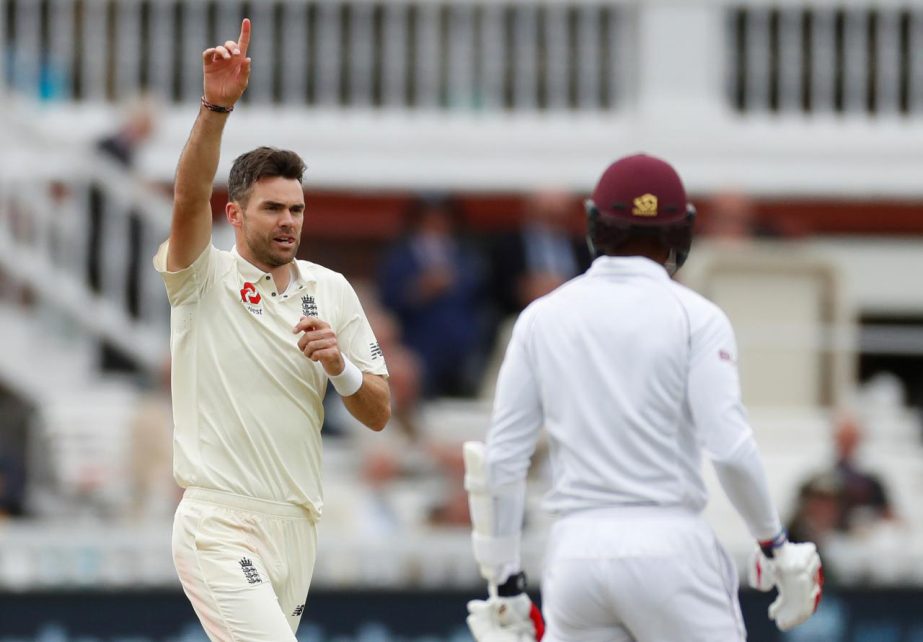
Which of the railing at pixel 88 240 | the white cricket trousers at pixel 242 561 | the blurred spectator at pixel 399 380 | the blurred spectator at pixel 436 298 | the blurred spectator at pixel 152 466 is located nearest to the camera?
the white cricket trousers at pixel 242 561

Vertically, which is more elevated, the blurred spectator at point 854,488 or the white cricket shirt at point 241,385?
the white cricket shirt at point 241,385

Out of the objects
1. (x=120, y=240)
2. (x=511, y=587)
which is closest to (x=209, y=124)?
(x=511, y=587)

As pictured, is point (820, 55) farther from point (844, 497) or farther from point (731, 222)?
point (844, 497)

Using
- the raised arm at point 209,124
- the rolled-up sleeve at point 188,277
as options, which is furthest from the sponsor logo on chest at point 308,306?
the raised arm at point 209,124

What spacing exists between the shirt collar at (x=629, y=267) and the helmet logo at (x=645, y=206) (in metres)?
0.13

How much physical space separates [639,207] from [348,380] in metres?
0.97

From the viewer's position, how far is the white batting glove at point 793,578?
6.35 metres

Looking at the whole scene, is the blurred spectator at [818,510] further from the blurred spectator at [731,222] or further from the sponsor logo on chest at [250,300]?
the sponsor logo on chest at [250,300]

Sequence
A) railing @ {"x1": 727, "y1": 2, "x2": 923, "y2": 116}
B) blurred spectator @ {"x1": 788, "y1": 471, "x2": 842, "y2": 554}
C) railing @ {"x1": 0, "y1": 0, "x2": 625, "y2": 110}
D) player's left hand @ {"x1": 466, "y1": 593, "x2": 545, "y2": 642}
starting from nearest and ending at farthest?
player's left hand @ {"x1": 466, "y1": 593, "x2": 545, "y2": 642}, blurred spectator @ {"x1": 788, "y1": 471, "x2": 842, "y2": 554}, railing @ {"x1": 0, "y1": 0, "x2": 625, "y2": 110}, railing @ {"x1": 727, "y1": 2, "x2": 923, "y2": 116}

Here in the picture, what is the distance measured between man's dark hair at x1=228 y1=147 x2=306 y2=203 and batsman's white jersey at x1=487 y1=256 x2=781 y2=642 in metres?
0.83

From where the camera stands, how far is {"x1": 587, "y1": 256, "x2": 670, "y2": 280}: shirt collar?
6340 mm

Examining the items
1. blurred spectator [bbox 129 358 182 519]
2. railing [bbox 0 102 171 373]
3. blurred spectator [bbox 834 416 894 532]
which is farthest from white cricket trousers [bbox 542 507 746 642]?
railing [bbox 0 102 171 373]

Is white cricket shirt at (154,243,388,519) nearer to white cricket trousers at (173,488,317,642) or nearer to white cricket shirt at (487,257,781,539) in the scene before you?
white cricket trousers at (173,488,317,642)

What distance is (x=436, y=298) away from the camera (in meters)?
13.0
